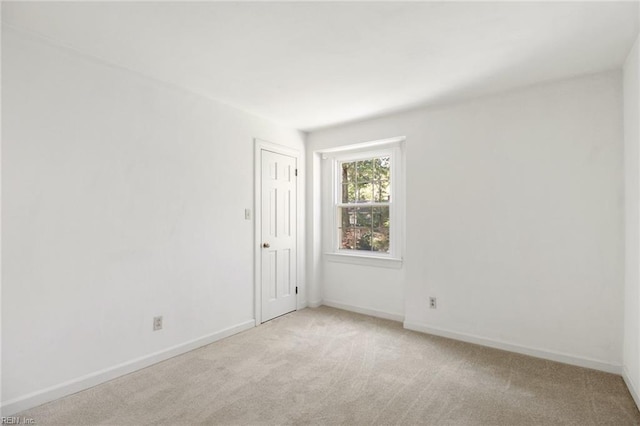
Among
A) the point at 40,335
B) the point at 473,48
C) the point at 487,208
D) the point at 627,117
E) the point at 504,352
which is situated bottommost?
the point at 504,352

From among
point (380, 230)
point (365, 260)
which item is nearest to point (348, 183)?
point (380, 230)

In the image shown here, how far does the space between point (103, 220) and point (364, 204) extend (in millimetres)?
2910

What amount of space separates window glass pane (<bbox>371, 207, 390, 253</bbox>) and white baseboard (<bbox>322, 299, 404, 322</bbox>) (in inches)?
30.5

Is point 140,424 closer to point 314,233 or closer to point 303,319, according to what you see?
point 303,319

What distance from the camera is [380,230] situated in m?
4.28

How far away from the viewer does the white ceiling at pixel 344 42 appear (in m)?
1.91

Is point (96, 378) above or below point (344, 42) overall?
below

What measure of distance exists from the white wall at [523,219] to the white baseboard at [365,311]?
0.31 metres

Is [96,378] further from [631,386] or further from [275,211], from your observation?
[631,386]

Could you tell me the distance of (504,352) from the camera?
3.07 metres

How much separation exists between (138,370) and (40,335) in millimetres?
782

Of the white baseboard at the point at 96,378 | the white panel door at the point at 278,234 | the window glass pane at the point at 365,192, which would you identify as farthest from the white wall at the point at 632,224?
the white baseboard at the point at 96,378

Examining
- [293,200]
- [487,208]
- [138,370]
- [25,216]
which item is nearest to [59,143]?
[25,216]

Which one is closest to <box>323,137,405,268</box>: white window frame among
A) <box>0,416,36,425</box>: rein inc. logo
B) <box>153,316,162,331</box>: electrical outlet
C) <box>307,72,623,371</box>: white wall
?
<box>307,72,623,371</box>: white wall
